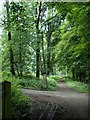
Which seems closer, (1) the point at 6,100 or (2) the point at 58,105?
(1) the point at 6,100

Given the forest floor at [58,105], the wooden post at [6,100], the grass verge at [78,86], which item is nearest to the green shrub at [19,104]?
the forest floor at [58,105]

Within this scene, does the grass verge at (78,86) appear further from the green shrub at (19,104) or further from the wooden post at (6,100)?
the wooden post at (6,100)

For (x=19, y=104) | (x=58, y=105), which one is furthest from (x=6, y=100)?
(x=58, y=105)

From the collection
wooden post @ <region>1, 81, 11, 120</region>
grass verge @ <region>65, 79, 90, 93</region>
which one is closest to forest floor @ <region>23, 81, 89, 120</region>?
grass verge @ <region>65, 79, 90, 93</region>

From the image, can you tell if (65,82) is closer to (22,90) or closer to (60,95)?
(60,95)

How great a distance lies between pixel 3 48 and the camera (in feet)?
13.7

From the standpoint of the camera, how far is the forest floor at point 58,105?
4044 millimetres

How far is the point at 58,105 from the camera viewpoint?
13.9 ft

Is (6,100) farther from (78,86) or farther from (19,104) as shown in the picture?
(78,86)

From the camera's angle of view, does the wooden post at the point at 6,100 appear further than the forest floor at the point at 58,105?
No

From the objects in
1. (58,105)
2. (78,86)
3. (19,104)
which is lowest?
(58,105)

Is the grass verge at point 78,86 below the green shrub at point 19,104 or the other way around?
the other way around

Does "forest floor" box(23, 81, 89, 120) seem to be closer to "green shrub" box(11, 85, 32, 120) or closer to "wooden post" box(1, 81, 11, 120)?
"green shrub" box(11, 85, 32, 120)

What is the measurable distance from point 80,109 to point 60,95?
448 millimetres
